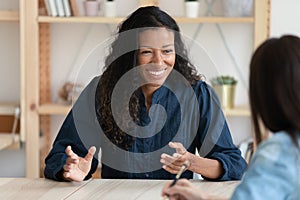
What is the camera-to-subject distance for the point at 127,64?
214 centimetres

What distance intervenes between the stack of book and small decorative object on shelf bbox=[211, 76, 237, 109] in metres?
0.79

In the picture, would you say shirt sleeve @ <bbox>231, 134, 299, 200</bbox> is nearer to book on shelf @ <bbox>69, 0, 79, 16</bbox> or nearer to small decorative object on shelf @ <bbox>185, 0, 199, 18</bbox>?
small decorative object on shelf @ <bbox>185, 0, 199, 18</bbox>

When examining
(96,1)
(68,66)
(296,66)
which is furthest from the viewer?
(68,66)

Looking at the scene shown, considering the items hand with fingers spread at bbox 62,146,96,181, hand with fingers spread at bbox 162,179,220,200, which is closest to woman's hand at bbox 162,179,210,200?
hand with fingers spread at bbox 162,179,220,200

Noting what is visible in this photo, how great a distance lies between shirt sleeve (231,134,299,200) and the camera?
1.10 meters

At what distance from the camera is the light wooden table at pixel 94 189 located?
5.72 feet

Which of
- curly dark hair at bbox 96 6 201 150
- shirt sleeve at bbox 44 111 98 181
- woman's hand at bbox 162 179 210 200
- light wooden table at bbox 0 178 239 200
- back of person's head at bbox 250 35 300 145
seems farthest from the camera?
curly dark hair at bbox 96 6 201 150

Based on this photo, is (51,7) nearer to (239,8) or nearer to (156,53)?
(239,8)

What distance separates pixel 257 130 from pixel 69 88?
Result: 238 cm

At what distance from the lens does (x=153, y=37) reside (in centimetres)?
207

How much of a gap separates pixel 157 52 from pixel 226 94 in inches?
52.5

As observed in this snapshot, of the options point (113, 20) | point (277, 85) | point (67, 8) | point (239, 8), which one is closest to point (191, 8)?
point (239, 8)

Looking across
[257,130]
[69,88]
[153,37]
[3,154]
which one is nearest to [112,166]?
[153,37]

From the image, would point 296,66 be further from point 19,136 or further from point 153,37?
point 19,136
